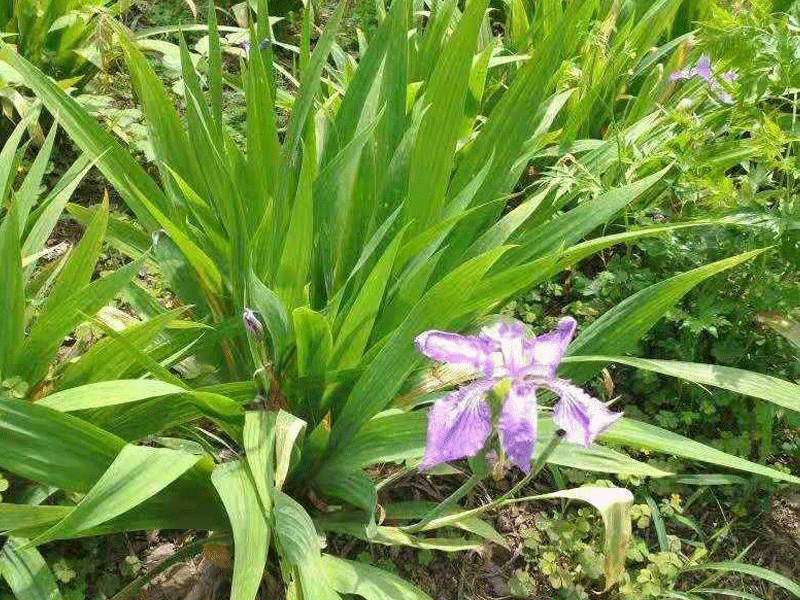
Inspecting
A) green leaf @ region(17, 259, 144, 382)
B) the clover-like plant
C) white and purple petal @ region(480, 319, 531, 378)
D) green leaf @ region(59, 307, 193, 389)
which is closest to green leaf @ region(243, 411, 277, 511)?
the clover-like plant

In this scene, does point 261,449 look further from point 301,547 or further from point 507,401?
point 507,401

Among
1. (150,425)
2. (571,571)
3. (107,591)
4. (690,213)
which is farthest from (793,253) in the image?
(107,591)

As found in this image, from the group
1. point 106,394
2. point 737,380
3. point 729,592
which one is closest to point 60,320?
point 106,394

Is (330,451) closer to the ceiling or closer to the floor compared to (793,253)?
closer to the floor

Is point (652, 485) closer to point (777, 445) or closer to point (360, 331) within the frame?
point (777, 445)

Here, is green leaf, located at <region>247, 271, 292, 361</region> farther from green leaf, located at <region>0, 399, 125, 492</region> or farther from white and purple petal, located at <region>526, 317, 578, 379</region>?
white and purple petal, located at <region>526, 317, 578, 379</region>

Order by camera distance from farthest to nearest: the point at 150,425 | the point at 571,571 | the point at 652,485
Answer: the point at 652,485, the point at 571,571, the point at 150,425
